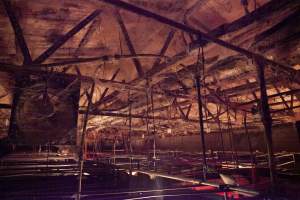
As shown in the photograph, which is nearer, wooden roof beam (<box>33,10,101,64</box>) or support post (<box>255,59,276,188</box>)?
support post (<box>255,59,276,188</box>)

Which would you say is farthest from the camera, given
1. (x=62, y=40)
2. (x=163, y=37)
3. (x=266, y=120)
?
(x=163, y=37)

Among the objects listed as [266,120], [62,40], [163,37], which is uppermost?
[163,37]

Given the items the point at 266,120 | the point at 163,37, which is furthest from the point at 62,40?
the point at 266,120

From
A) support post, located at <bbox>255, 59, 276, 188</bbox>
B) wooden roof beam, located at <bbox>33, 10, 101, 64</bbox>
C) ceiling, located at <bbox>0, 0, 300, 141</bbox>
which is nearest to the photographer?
support post, located at <bbox>255, 59, 276, 188</bbox>

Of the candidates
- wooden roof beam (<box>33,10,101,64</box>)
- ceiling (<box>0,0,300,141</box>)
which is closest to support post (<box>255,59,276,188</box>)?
ceiling (<box>0,0,300,141</box>)

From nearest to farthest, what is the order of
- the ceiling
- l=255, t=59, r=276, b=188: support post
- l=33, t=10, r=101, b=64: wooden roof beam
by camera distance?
l=255, t=59, r=276, b=188: support post → the ceiling → l=33, t=10, r=101, b=64: wooden roof beam

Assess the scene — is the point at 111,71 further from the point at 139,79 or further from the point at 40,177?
the point at 40,177

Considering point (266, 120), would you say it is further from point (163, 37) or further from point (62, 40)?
point (62, 40)

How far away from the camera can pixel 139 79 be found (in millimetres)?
5141

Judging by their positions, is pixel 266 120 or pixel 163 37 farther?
pixel 163 37

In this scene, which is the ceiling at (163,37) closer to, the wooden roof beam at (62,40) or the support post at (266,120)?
the wooden roof beam at (62,40)

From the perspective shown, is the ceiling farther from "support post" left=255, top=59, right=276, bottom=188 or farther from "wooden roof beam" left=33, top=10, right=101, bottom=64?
"support post" left=255, top=59, right=276, bottom=188

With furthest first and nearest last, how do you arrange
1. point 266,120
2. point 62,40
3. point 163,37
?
point 163,37
point 62,40
point 266,120

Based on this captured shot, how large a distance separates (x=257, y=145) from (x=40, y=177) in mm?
11602
